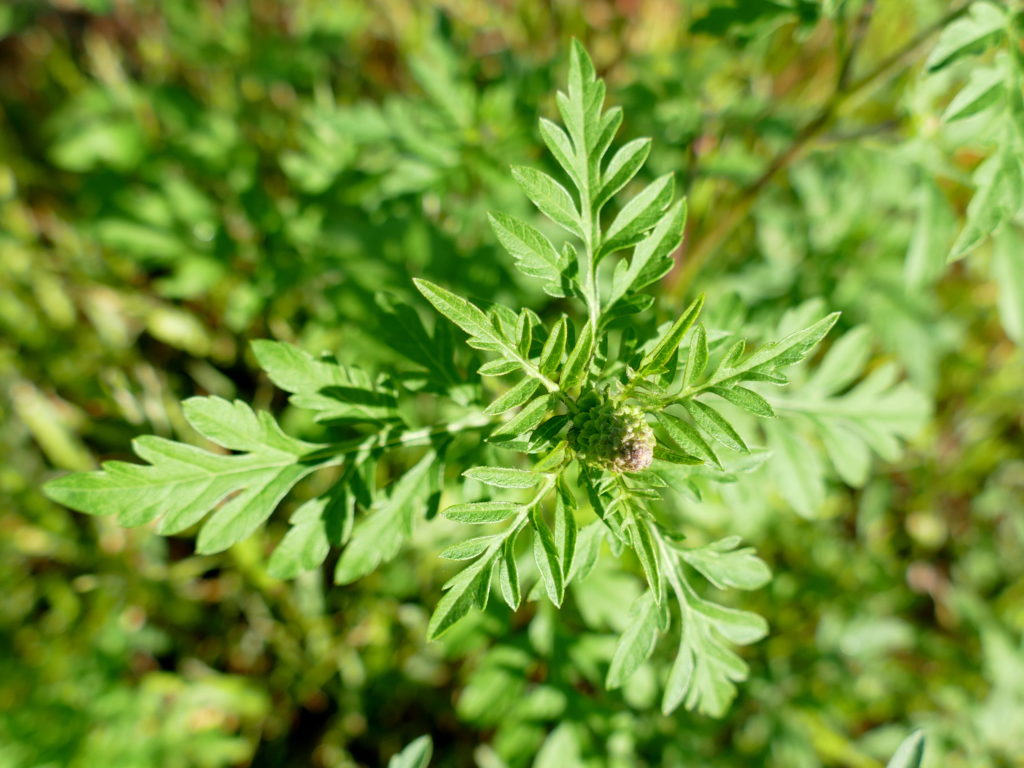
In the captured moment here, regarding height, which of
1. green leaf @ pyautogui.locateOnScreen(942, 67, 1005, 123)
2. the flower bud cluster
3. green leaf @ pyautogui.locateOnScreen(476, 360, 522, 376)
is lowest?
the flower bud cluster

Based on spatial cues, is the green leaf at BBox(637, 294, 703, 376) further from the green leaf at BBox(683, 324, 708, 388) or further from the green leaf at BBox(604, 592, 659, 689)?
the green leaf at BBox(604, 592, 659, 689)

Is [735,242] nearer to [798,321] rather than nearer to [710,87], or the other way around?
[710,87]

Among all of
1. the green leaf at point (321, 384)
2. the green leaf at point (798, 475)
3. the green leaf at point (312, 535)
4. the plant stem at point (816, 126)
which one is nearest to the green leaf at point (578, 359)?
the green leaf at point (321, 384)

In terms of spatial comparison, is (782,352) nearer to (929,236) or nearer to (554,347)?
(554,347)

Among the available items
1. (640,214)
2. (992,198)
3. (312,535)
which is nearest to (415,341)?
(312,535)

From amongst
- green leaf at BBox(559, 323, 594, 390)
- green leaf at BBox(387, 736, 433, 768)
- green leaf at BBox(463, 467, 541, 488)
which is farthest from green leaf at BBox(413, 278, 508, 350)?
green leaf at BBox(387, 736, 433, 768)

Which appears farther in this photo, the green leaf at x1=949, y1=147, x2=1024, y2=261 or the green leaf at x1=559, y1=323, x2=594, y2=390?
the green leaf at x1=949, y1=147, x2=1024, y2=261
